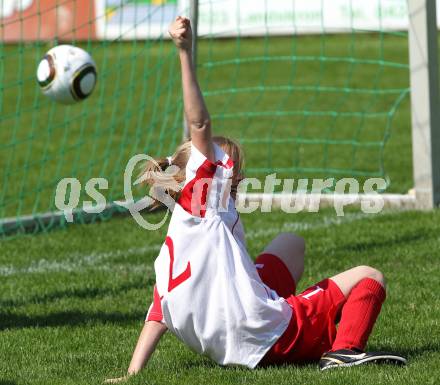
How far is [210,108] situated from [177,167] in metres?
8.25

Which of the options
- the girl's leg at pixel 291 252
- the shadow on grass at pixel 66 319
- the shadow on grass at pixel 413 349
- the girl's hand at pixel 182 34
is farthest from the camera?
the shadow on grass at pixel 66 319

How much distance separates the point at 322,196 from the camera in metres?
7.74

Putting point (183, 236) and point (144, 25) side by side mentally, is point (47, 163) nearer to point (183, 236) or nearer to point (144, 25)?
point (183, 236)

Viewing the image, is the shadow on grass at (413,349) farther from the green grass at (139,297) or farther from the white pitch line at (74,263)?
the white pitch line at (74,263)

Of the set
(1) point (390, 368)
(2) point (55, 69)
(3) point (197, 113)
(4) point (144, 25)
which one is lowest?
(1) point (390, 368)

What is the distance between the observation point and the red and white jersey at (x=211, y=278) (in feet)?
13.1

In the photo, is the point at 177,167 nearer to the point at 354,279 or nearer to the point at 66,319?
the point at 354,279

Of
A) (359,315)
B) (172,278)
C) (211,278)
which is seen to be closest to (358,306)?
(359,315)

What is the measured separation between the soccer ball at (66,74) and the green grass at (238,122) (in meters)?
0.75

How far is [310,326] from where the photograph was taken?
4.14 meters

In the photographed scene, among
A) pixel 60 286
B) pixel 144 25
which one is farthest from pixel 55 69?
pixel 144 25

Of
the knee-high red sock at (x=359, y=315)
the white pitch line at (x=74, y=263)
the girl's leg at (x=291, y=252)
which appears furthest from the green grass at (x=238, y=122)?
the knee-high red sock at (x=359, y=315)

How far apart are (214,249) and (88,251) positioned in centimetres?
280

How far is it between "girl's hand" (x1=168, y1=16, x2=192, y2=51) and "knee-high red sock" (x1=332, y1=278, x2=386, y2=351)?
106 cm
